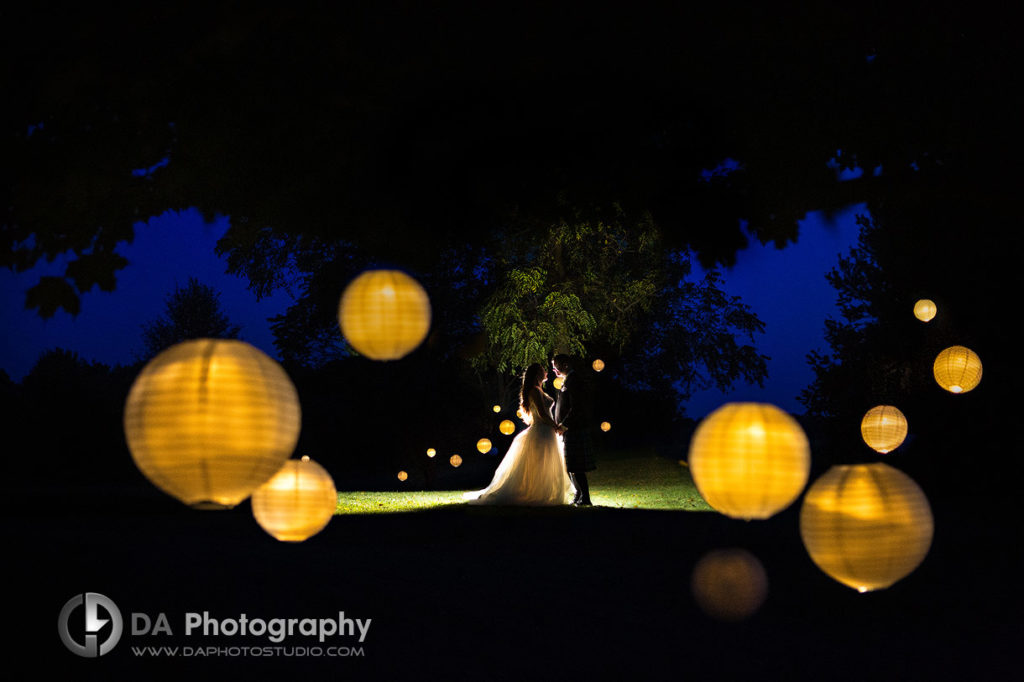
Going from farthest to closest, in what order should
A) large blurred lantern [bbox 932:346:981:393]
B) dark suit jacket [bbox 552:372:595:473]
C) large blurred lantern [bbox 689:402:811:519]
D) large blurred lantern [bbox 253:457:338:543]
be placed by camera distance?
large blurred lantern [bbox 932:346:981:393] → dark suit jacket [bbox 552:372:595:473] → large blurred lantern [bbox 253:457:338:543] → large blurred lantern [bbox 689:402:811:519]

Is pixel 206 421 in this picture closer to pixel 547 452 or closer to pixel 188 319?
pixel 547 452

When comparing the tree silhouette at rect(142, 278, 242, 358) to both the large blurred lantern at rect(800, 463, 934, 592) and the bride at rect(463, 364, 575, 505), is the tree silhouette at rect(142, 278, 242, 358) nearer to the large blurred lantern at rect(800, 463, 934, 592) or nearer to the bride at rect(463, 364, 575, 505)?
the bride at rect(463, 364, 575, 505)

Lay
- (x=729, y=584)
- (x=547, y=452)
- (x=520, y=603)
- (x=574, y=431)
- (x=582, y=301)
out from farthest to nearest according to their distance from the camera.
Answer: (x=582, y=301) → (x=547, y=452) → (x=574, y=431) → (x=729, y=584) → (x=520, y=603)

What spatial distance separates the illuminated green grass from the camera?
13430 mm

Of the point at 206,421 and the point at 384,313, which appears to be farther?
the point at 384,313

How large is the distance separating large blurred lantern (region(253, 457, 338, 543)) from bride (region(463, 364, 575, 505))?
6156 millimetres

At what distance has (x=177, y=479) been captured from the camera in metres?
3.78

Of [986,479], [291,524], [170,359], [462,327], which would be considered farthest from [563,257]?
[170,359]

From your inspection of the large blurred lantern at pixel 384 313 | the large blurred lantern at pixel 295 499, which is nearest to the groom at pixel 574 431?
the large blurred lantern at pixel 384 313

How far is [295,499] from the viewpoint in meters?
7.04

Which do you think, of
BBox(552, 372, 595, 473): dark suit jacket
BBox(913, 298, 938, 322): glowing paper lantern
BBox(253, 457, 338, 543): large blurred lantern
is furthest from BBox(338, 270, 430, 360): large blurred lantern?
BBox(913, 298, 938, 322): glowing paper lantern

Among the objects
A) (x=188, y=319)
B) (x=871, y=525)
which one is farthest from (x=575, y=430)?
(x=188, y=319)

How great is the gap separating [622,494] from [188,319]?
2926 centimetres

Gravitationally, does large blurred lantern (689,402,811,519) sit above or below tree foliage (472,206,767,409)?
below
